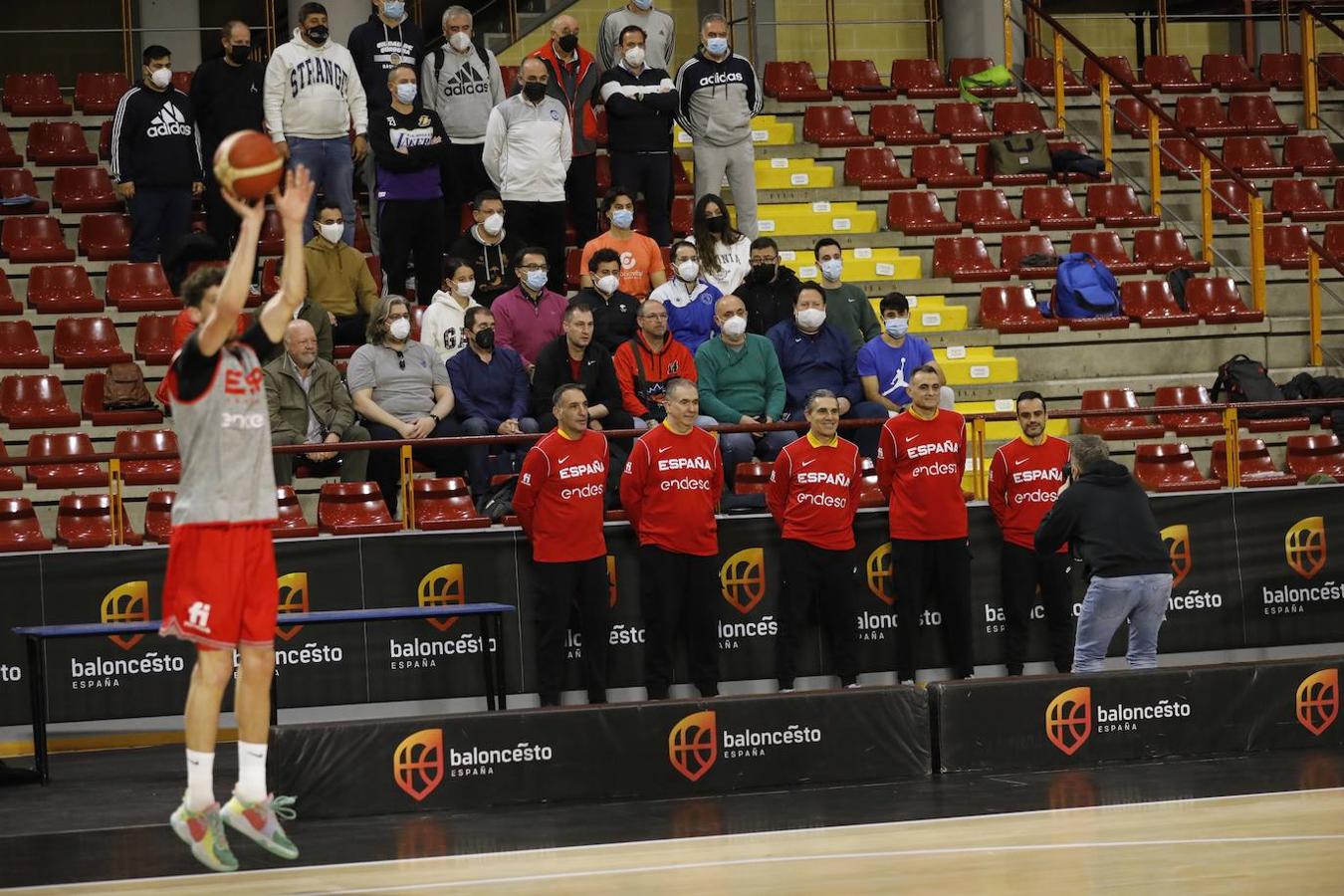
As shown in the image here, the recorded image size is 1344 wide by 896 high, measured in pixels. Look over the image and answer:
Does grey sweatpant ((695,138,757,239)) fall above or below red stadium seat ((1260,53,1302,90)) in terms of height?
below

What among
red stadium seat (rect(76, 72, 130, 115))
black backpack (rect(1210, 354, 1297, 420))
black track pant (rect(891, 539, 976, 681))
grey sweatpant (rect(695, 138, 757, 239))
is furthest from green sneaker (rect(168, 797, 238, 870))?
red stadium seat (rect(76, 72, 130, 115))

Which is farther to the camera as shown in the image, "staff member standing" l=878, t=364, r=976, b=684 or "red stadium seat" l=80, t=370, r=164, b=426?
"red stadium seat" l=80, t=370, r=164, b=426

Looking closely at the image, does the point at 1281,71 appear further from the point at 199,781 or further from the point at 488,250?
the point at 199,781

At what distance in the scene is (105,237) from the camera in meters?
15.4

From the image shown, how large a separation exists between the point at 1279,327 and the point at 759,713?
8694 millimetres

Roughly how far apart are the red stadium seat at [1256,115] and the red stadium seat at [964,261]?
4.56m

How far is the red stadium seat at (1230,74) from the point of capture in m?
20.7

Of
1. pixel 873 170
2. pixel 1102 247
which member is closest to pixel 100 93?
pixel 873 170

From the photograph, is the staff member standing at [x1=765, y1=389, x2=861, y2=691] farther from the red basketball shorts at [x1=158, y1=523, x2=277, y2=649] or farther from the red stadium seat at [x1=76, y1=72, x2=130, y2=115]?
the red stadium seat at [x1=76, y1=72, x2=130, y2=115]

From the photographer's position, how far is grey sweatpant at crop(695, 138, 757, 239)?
15.7 metres

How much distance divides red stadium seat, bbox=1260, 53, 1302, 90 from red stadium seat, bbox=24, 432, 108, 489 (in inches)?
552

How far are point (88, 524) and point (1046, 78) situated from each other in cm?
1212

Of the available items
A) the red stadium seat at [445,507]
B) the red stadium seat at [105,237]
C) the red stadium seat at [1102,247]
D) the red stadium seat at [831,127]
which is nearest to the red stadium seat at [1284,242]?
the red stadium seat at [1102,247]

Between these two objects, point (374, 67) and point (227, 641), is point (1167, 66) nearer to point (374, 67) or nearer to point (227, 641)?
point (374, 67)
